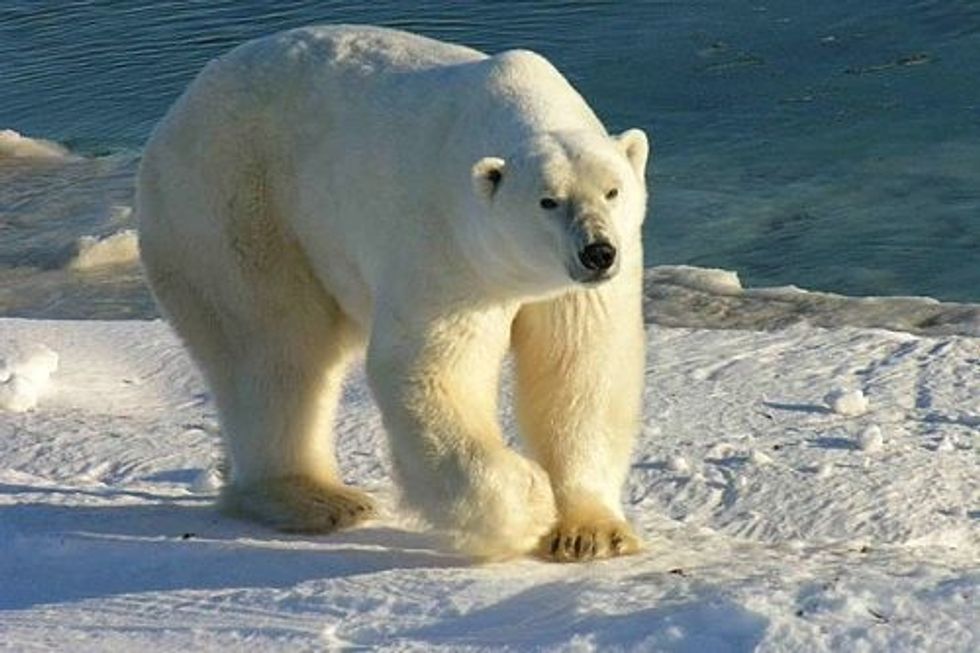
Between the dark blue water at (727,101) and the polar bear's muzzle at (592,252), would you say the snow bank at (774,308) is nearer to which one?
the dark blue water at (727,101)

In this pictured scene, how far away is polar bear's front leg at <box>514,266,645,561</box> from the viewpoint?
4590 millimetres

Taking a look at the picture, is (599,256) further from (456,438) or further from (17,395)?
(17,395)

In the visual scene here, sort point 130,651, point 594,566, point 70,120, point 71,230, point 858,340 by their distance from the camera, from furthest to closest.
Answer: point 70,120
point 71,230
point 858,340
point 594,566
point 130,651

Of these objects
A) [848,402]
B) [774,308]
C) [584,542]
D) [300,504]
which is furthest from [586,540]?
[774,308]

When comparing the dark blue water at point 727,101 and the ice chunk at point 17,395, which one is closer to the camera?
the ice chunk at point 17,395

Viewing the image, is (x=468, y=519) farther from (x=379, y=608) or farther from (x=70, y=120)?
(x=70, y=120)

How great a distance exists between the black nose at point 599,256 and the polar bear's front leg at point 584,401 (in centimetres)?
47

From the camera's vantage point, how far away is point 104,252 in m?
10.1

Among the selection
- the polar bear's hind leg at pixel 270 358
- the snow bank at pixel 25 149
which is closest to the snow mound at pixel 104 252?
the snow bank at pixel 25 149

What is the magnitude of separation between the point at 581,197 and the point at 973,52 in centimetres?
806

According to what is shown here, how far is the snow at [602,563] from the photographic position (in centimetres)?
392

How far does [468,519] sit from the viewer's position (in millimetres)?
4469

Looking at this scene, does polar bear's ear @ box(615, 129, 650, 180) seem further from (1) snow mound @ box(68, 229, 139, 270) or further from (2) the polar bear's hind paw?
(1) snow mound @ box(68, 229, 139, 270)

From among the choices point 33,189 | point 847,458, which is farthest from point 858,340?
point 33,189
